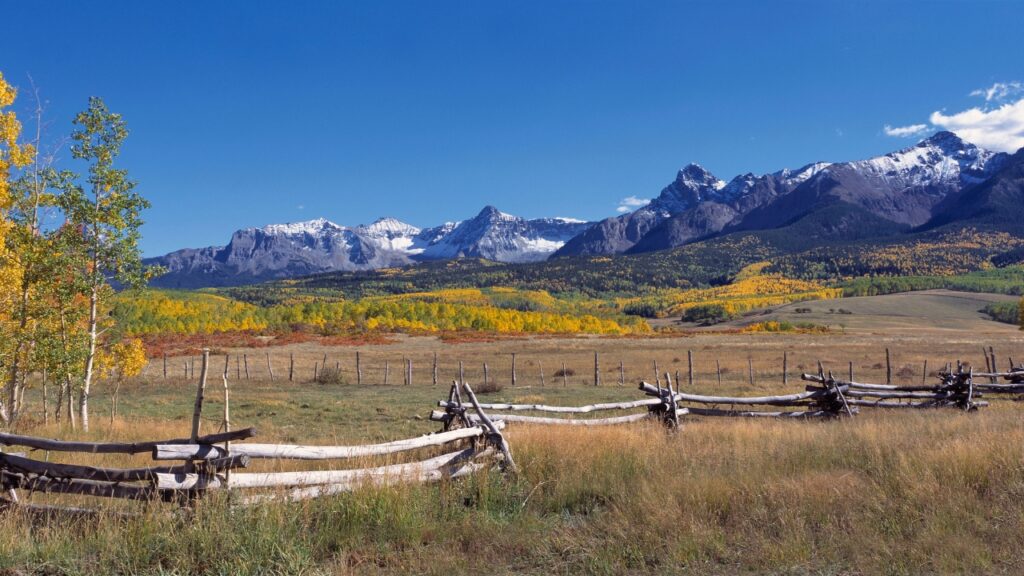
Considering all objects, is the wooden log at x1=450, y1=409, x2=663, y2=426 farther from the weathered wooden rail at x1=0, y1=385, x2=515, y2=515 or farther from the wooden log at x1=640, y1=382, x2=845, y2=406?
the weathered wooden rail at x1=0, y1=385, x2=515, y2=515

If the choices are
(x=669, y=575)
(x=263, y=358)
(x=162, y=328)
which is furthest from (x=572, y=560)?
(x=162, y=328)

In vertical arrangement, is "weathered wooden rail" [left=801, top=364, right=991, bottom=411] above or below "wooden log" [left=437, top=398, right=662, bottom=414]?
below

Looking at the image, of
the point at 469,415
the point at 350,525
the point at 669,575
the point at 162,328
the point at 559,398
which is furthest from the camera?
the point at 162,328

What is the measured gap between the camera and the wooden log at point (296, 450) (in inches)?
236

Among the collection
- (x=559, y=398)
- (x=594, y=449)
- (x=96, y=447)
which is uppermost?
(x=96, y=447)

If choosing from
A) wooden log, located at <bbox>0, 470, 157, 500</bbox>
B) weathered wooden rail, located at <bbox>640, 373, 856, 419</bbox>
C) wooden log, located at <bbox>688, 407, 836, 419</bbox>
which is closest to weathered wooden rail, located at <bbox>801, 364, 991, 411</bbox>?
weathered wooden rail, located at <bbox>640, 373, 856, 419</bbox>

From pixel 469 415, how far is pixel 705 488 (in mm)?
4666

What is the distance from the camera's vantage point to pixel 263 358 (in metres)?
56.4

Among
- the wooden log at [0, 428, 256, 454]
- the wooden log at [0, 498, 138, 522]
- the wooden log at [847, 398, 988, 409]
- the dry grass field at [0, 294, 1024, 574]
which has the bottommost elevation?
the wooden log at [847, 398, 988, 409]

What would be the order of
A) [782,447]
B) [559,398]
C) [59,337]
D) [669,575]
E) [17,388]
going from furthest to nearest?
[559,398] → [17,388] → [59,337] → [782,447] → [669,575]

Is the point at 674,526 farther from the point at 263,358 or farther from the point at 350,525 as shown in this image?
the point at 263,358

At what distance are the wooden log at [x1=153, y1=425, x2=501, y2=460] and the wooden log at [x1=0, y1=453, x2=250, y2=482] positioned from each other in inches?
3.8

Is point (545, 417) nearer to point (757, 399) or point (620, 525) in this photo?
point (757, 399)

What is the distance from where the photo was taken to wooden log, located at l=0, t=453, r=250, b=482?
244 inches
